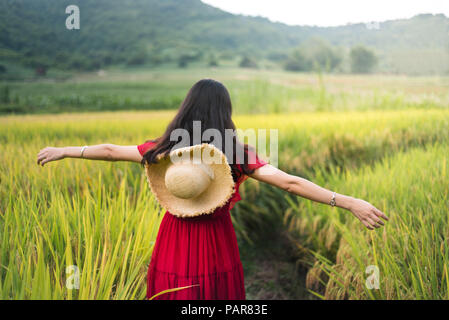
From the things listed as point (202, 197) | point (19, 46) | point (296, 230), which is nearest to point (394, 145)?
point (296, 230)

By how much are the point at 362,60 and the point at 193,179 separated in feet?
22.6

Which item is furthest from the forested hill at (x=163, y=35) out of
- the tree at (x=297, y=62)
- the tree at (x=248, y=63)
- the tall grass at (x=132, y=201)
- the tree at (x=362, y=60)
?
the tall grass at (x=132, y=201)

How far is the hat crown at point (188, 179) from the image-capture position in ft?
3.95

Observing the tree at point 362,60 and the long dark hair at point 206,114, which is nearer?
the long dark hair at point 206,114

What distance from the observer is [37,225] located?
5.08 ft

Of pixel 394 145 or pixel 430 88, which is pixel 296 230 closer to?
pixel 394 145

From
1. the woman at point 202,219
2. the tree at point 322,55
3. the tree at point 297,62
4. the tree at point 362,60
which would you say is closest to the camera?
the woman at point 202,219

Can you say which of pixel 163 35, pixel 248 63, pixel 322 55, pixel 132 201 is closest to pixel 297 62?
pixel 322 55

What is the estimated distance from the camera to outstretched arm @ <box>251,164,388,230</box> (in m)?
1.22

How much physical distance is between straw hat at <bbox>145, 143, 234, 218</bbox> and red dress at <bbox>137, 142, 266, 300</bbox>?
9 cm

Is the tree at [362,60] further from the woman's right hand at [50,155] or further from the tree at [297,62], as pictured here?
the woman's right hand at [50,155]

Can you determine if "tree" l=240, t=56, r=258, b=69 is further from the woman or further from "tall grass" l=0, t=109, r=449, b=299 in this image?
the woman
